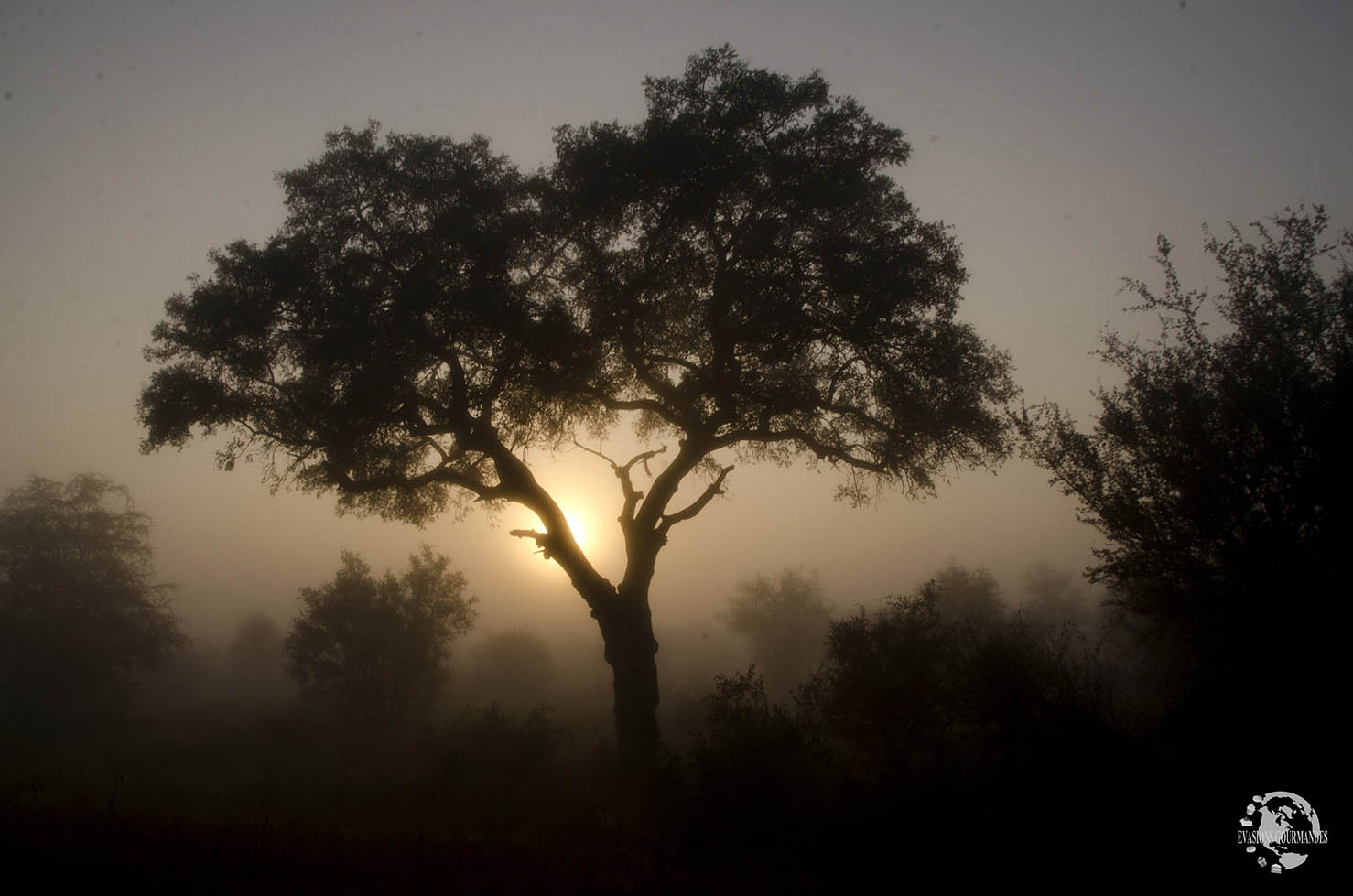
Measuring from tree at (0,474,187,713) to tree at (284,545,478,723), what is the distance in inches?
425

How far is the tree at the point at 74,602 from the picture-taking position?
33438mm

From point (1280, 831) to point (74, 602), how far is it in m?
50.0

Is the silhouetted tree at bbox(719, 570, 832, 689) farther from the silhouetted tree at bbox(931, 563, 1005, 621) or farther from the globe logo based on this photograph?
the globe logo

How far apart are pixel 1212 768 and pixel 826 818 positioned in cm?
536

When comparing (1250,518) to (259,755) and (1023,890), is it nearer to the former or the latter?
(1023,890)

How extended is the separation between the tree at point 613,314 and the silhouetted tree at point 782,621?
1505 inches

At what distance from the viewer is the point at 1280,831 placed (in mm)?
7543

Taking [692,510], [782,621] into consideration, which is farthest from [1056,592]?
[692,510]

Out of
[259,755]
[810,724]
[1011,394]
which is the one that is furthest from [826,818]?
[259,755]

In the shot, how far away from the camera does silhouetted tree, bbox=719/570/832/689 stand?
51375 mm

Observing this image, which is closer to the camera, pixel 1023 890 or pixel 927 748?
pixel 1023 890

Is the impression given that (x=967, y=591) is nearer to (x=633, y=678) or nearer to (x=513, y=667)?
(x=513, y=667)

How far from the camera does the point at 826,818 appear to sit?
1017 cm

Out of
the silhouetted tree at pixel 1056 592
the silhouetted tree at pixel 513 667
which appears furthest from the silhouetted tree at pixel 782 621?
the silhouetted tree at pixel 1056 592
